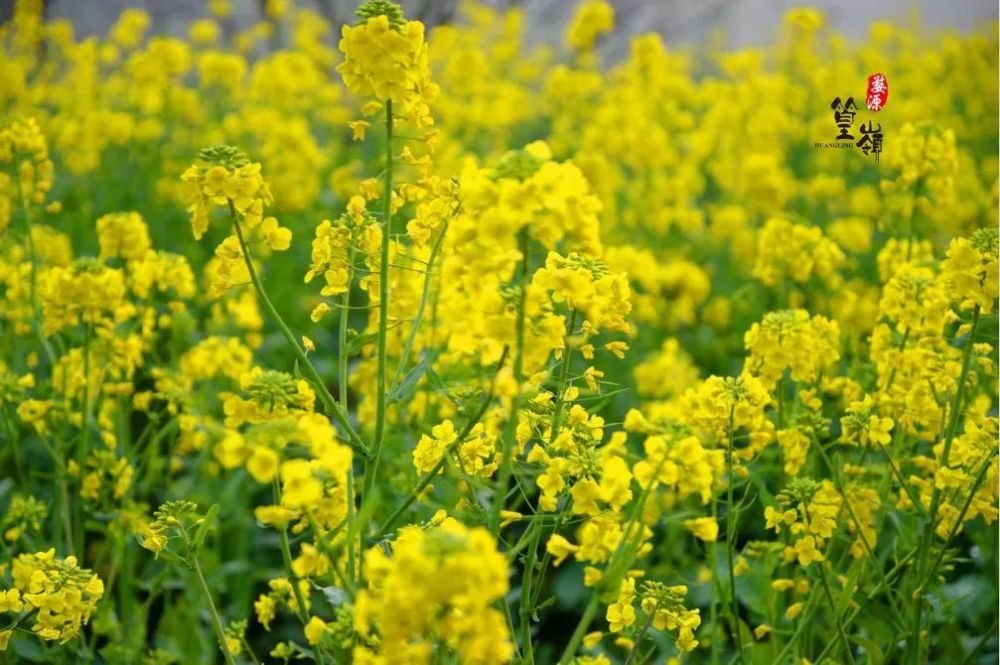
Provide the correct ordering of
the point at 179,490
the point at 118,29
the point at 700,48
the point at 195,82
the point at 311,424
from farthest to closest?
the point at 700,48 < the point at 195,82 < the point at 118,29 < the point at 179,490 < the point at 311,424

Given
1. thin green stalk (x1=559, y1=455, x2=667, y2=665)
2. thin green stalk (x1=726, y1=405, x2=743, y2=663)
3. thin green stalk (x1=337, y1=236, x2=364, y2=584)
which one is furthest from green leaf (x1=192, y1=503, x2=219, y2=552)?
thin green stalk (x1=726, y1=405, x2=743, y2=663)

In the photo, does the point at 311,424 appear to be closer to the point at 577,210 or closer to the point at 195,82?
the point at 577,210

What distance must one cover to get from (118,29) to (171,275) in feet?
17.4

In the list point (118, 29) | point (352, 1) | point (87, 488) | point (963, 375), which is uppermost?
point (352, 1)

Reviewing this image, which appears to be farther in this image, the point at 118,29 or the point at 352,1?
the point at 352,1

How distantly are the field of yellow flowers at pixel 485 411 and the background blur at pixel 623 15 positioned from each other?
20.2 feet

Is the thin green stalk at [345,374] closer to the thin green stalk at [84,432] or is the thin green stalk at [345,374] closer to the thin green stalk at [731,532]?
the thin green stalk at [731,532]

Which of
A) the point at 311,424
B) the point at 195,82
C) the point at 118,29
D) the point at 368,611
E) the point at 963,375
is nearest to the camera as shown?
the point at 368,611

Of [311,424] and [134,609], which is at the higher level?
[311,424]

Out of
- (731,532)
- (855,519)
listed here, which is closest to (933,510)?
(855,519)

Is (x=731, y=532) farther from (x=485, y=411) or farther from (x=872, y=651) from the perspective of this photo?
(x=485, y=411)

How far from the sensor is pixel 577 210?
147 centimetres

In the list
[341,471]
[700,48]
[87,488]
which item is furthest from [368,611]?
[700,48]

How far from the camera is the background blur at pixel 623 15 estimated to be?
11.6 metres
